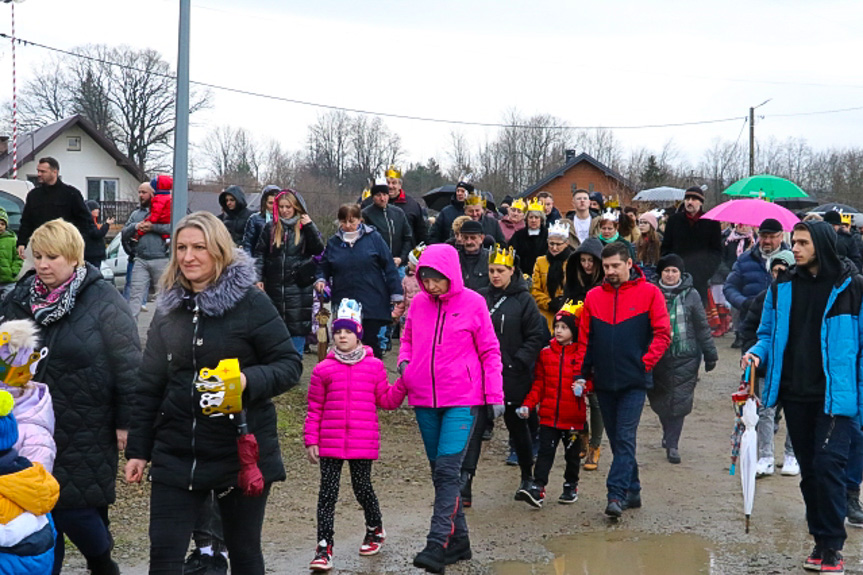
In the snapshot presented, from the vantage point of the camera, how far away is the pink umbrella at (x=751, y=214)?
13297 mm

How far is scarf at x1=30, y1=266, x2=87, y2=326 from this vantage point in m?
5.15

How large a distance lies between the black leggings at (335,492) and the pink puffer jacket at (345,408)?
79mm

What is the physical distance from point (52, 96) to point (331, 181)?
19248 mm

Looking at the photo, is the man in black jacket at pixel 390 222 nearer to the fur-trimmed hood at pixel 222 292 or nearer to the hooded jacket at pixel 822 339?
the hooded jacket at pixel 822 339

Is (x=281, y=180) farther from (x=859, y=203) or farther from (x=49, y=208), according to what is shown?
(x=49, y=208)

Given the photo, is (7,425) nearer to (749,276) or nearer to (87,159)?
(749,276)

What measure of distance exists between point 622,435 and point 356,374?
2155 millimetres

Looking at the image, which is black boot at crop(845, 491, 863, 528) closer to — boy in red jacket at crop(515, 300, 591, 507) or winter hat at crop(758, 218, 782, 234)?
boy in red jacket at crop(515, 300, 591, 507)

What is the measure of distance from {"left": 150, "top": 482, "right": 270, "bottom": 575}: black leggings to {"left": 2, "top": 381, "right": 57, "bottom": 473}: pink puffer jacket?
66cm

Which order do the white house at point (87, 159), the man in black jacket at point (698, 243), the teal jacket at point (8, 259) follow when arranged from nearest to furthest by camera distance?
1. the teal jacket at point (8, 259)
2. the man in black jacket at point (698, 243)
3. the white house at point (87, 159)

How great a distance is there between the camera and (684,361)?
9.07 meters

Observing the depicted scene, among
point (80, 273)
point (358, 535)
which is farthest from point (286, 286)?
point (80, 273)

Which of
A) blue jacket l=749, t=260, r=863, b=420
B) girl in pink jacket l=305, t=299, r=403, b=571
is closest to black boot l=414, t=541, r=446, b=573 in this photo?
girl in pink jacket l=305, t=299, r=403, b=571

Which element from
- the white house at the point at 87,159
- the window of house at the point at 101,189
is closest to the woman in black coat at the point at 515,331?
the white house at the point at 87,159
